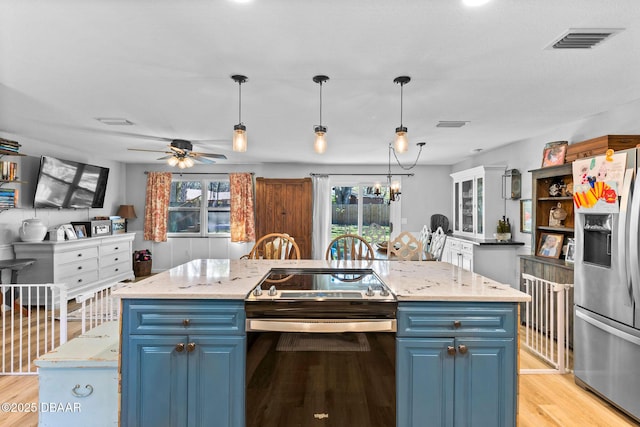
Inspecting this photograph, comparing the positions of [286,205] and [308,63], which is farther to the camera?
[286,205]

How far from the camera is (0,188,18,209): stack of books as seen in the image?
4.28 metres

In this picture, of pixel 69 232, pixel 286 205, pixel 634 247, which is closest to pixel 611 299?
pixel 634 247

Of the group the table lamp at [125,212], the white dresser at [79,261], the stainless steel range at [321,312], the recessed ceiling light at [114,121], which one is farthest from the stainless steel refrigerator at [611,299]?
the table lamp at [125,212]

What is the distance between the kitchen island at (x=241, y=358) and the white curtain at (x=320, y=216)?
506cm

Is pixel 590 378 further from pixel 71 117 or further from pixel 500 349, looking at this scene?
pixel 71 117

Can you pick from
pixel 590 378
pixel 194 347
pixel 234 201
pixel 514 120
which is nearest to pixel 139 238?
pixel 234 201

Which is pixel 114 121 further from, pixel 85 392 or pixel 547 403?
pixel 547 403

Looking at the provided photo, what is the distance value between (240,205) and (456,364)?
19.1ft

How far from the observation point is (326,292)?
6.13 ft

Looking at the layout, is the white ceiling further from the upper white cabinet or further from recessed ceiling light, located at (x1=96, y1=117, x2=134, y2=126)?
the upper white cabinet

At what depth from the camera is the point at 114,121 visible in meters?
3.81

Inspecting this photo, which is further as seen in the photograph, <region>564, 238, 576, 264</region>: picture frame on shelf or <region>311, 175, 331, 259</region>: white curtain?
<region>311, 175, 331, 259</region>: white curtain

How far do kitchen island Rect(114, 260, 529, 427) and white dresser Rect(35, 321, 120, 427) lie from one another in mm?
158

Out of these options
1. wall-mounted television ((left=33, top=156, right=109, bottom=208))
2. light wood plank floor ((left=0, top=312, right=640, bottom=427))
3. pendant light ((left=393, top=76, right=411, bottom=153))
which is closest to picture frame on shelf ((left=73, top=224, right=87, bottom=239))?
wall-mounted television ((left=33, top=156, right=109, bottom=208))
